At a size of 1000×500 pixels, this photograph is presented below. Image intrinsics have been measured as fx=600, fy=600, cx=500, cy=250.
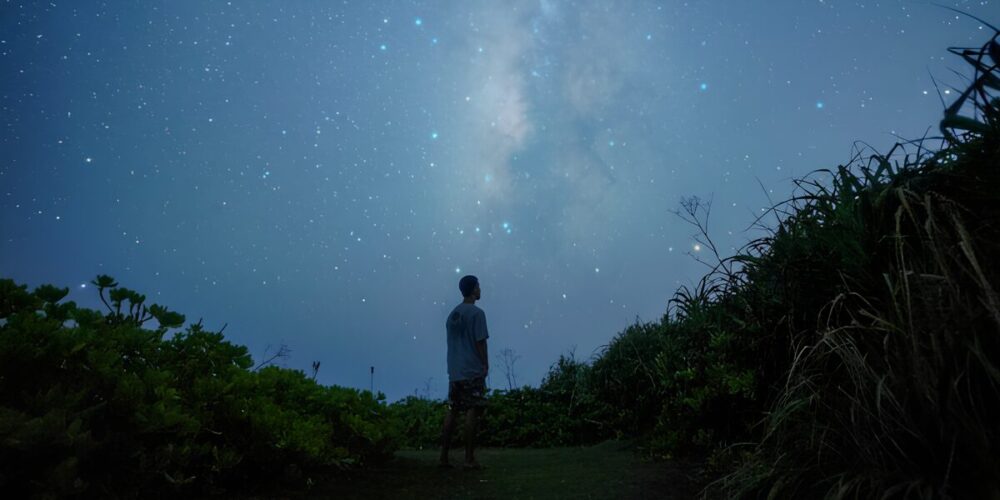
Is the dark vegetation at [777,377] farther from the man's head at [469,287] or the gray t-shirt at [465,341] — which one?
the man's head at [469,287]

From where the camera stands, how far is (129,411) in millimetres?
3377

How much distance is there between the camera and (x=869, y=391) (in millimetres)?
2791

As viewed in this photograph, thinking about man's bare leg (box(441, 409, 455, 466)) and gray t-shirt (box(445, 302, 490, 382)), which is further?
gray t-shirt (box(445, 302, 490, 382))

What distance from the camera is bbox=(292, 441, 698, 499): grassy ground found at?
4350 millimetres

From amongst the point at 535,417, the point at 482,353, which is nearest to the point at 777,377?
the point at 482,353

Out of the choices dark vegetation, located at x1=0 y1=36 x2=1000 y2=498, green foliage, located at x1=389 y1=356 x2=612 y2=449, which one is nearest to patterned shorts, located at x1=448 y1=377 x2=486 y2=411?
dark vegetation, located at x1=0 y1=36 x2=1000 y2=498

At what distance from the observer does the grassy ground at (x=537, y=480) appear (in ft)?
14.3

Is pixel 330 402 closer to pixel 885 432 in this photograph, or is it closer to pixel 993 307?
pixel 885 432

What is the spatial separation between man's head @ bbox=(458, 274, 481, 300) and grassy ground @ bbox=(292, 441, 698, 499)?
186cm

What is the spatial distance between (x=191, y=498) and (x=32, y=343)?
4.37ft

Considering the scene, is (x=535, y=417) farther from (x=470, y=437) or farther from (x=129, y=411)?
(x=129, y=411)

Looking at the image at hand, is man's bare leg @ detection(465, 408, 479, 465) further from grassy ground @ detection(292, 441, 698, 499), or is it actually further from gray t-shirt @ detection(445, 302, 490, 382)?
gray t-shirt @ detection(445, 302, 490, 382)

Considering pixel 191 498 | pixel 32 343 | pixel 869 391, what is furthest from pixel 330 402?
pixel 869 391

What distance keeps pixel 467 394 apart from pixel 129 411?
370 cm
